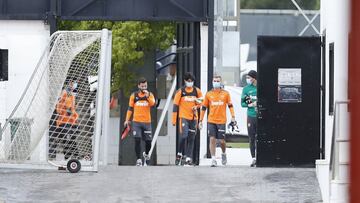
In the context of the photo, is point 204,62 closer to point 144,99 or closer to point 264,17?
point 144,99

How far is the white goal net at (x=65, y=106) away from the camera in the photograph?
1606 cm

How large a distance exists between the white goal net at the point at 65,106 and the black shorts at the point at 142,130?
2947 mm

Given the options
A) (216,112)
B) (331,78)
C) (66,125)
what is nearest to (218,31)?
(216,112)

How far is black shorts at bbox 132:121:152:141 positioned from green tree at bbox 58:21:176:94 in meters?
9.26

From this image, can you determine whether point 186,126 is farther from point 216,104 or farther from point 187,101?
point 216,104

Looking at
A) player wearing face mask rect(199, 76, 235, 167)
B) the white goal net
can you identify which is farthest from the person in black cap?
the white goal net

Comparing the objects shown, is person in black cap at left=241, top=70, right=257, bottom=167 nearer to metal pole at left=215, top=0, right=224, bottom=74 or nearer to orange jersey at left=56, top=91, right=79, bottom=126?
orange jersey at left=56, top=91, right=79, bottom=126

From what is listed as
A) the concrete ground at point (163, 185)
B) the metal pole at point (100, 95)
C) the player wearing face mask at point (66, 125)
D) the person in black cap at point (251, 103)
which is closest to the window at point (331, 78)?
the concrete ground at point (163, 185)

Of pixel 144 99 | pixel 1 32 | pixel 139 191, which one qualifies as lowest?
pixel 139 191

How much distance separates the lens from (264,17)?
47344 mm

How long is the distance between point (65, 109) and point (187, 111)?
354 centimetres

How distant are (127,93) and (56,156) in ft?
45.4

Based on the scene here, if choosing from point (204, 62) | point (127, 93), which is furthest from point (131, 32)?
point (204, 62)

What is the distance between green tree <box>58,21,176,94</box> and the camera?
2889cm
